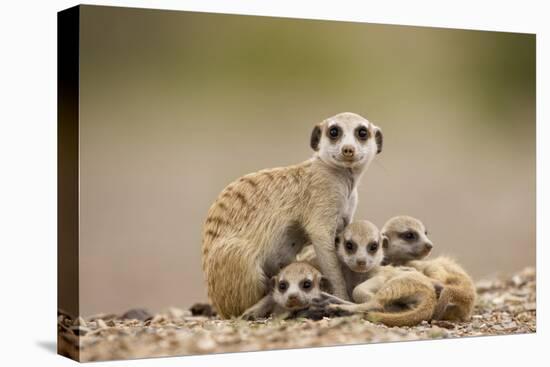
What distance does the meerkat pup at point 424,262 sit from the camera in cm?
907

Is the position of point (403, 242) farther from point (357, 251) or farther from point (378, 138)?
point (378, 138)

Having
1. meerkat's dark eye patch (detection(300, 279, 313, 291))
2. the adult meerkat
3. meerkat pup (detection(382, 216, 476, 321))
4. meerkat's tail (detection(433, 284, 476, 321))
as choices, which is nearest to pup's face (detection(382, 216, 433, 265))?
meerkat pup (detection(382, 216, 476, 321))

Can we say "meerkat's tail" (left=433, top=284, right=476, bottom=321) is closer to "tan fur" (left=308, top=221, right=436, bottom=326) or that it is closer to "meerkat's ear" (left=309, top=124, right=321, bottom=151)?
"tan fur" (left=308, top=221, right=436, bottom=326)

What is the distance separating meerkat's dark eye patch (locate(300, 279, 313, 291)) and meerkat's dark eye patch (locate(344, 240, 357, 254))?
42cm

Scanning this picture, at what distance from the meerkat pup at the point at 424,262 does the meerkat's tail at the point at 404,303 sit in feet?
0.76

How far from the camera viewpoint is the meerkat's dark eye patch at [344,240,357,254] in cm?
857

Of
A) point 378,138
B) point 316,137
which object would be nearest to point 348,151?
point 316,137

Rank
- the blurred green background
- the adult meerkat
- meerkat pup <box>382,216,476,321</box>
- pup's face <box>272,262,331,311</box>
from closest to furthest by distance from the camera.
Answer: the blurred green background, pup's face <box>272,262,331,311</box>, the adult meerkat, meerkat pup <box>382,216,476,321</box>

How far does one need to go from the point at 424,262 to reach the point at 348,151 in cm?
132

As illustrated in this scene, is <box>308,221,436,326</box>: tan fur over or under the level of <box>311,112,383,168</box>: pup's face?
under

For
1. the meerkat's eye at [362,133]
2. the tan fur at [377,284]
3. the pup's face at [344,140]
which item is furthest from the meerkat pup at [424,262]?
the meerkat's eye at [362,133]

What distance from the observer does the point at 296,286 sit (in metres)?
8.38

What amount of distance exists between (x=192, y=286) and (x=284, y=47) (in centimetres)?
209

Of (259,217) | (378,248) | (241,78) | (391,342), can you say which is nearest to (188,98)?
(241,78)
